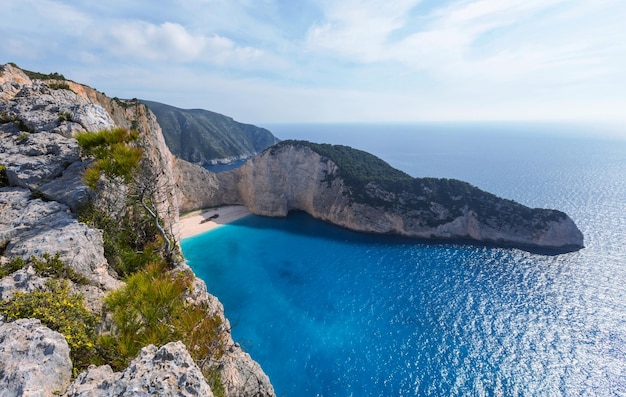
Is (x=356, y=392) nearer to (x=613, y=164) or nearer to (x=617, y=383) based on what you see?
(x=617, y=383)

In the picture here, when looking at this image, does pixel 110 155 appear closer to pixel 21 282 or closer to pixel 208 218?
→ pixel 21 282

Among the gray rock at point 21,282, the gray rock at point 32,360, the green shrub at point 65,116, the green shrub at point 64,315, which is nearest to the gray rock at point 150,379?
the gray rock at point 32,360

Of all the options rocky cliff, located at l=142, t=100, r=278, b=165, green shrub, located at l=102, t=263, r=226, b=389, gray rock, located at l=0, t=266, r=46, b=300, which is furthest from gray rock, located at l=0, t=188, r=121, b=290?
rocky cliff, located at l=142, t=100, r=278, b=165

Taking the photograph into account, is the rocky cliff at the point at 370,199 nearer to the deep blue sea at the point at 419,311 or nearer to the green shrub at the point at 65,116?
the deep blue sea at the point at 419,311

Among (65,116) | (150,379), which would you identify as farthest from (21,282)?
(65,116)

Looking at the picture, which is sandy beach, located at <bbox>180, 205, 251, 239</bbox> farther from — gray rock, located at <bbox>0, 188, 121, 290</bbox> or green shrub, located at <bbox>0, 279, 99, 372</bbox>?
green shrub, located at <bbox>0, 279, 99, 372</bbox>

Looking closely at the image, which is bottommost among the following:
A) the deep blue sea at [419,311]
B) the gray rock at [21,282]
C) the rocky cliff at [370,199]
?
the deep blue sea at [419,311]
